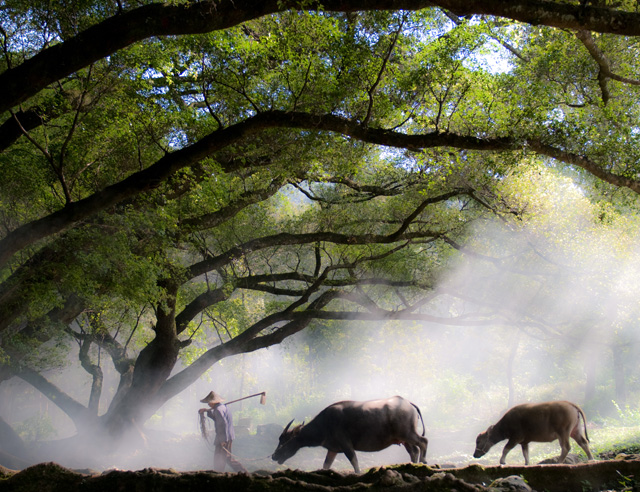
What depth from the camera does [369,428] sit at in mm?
8172

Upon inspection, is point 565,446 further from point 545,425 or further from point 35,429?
point 35,429

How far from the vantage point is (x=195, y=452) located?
46.8 feet

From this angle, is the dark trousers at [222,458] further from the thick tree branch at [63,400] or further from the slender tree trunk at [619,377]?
the slender tree trunk at [619,377]

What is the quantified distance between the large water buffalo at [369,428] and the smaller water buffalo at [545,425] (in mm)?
1530

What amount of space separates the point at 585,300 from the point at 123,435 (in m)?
13.7

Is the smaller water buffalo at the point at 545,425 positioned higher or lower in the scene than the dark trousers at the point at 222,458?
higher

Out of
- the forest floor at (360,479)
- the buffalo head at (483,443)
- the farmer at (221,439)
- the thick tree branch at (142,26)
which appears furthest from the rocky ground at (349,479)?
the buffalo head at (483,443)

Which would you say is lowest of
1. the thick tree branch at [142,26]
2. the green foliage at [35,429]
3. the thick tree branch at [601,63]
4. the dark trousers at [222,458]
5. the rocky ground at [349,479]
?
the green foliage at [35,429]

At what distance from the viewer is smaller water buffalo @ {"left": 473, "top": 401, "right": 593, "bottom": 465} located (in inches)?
308

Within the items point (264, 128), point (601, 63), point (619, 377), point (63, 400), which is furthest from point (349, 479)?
point (619, 377)

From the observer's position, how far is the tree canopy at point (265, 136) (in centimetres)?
552

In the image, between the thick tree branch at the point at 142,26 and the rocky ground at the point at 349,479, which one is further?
the thick tree branch at the point at 142,26

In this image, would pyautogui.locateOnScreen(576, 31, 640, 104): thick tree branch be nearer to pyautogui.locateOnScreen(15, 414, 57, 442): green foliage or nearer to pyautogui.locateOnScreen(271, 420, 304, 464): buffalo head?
pyautogui.locateOnScreen(271, 420, 304, 464): buffalo head

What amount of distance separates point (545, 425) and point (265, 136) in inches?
269
